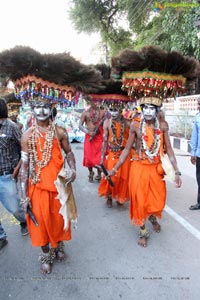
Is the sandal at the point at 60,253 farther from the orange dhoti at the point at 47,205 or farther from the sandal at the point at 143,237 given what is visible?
the sandal at the point at 143,237

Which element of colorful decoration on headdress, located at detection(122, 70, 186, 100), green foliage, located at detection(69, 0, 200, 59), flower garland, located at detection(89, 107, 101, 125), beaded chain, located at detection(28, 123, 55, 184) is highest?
green foliage, located at detection(69, 0, 200, 59)

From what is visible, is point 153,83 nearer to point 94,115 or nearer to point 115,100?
point 115,100

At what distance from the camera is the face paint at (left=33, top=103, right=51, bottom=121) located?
8.66ft

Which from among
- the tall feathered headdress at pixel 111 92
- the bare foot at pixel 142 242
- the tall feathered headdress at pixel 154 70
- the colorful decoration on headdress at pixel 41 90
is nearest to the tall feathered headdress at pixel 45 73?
the colorful decoration on headdress at pixel 41 90

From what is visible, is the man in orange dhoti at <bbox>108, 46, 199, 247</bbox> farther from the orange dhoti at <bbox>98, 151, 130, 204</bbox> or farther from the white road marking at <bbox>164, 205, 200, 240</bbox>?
the orange dhoti at <bbox>98, 151, 130, 204</bbox>

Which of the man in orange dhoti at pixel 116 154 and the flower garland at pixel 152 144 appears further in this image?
the man in orange dhoti at pixel 116 154

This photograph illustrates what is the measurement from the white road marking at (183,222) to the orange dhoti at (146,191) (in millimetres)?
645

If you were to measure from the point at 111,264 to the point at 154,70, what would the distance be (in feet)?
7.75

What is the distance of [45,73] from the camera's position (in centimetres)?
264

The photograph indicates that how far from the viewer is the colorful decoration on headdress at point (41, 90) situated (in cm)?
268

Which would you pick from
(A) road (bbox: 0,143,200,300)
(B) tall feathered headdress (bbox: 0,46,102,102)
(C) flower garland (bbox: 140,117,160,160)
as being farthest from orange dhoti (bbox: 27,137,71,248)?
(C) flower garland (bbox: 140,117,160,160)

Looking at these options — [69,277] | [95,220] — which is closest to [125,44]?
[95,220]

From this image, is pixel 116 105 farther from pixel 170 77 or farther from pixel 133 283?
pixel 133 283

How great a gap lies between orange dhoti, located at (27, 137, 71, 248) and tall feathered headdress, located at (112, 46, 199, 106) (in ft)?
4.67
